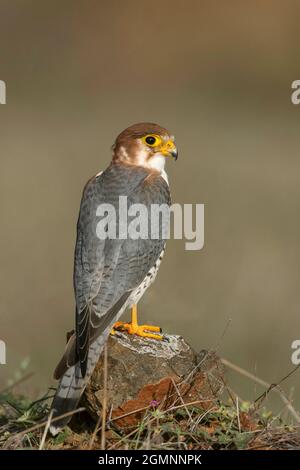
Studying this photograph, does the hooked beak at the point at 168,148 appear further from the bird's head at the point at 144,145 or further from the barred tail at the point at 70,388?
the barred tail at the point at 70,388

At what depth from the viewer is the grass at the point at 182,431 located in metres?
4.46

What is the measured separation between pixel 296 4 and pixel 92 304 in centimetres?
1728

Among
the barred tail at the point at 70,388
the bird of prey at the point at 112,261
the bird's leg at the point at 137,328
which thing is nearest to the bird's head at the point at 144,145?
the bird of prey at the point at 112,261

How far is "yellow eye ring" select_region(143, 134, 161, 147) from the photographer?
6.14m

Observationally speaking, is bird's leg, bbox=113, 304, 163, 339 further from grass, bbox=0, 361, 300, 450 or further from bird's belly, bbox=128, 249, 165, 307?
grass, bbox=0, 361, 300, 450

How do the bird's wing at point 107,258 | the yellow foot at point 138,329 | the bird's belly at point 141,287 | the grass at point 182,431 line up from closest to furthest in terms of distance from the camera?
the grass at point 182,431, the bird's wing at point 107,258, the yellow foot at point 138,329, the bird's belly at point 141,287

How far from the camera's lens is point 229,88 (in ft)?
61.4

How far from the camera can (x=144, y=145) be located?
20.2 feet

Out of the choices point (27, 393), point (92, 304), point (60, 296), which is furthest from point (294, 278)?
point (92, 304)

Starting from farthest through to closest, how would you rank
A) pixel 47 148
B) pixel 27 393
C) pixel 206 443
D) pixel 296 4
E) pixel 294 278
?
pixel 296 4 → pixel 47 148 → pixel 294 278 → pixel 27 393 → pixel 206 443

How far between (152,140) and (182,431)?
2.32 metres

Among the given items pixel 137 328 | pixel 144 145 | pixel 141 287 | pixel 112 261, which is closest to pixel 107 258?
pixel 112 261

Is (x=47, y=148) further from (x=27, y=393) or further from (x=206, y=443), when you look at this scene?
(x=206, y=443)

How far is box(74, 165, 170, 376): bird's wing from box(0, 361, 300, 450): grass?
0.37 meters
